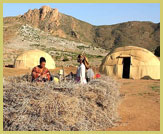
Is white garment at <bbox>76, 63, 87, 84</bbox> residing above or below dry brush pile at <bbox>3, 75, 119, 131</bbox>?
above

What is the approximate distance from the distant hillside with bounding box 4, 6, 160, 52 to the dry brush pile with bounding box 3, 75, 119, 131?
7744 centimetres

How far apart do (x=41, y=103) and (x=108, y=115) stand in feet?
5.96

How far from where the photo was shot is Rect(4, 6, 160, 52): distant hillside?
287ft

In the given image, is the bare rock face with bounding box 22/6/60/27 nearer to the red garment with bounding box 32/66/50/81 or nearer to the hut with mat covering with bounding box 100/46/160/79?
the hut with mat covering with bounding box 100/46/160/79

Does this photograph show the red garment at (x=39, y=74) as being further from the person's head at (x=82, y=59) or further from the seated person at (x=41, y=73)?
the person's head at (x=82, y=59)

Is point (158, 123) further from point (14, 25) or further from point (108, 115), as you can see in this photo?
point (14, 25)

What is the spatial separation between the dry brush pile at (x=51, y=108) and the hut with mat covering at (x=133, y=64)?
36.6 feet

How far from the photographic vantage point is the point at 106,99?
223 inches

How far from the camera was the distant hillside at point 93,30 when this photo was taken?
3441 inches

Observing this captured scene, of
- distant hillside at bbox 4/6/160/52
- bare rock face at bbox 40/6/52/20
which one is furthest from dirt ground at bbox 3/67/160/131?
bare rock face at bbox 40/6/52/20

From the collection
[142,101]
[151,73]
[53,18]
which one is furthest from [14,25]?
[142,101]

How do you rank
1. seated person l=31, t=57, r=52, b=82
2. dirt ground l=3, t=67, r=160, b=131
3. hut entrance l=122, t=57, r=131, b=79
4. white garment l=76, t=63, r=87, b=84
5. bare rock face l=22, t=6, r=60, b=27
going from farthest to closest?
1. bare rock face l=22, t=6, r=60, b=27
2. hut entrance l=122, t=57, r=131, b=79
3. white garment l=76, t=63, r=87, b=84
4. seated person l=31, t=57, r=52, b=82
5. dirt ground l=3, t=67, r=160, b=131

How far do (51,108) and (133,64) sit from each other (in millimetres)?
12258

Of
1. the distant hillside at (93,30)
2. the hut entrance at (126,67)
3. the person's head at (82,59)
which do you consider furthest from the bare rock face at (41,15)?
the person's head at (82,59)
